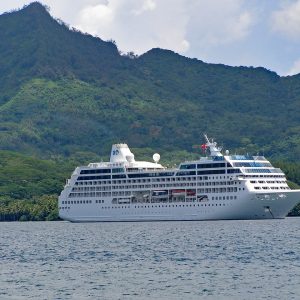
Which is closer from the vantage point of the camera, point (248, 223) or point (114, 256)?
point (114, 256)

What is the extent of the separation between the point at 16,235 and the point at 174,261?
76.0 m

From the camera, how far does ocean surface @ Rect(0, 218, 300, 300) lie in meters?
86.0

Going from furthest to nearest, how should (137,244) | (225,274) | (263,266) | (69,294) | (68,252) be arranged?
(137,244) → (68,252) → (263,266) → (225,274) → (69,294)

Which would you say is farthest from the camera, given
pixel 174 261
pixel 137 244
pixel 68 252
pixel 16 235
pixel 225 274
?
pixel 16 235

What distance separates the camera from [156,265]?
106 metres

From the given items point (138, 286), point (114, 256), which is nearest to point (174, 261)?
point (114, 256)

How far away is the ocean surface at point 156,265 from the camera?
8600 centimetres

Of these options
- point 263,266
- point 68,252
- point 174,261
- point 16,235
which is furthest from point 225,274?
point 16,235

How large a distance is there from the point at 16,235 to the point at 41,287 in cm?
9198

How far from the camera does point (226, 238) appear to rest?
472ft

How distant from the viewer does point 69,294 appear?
85312 millimetres

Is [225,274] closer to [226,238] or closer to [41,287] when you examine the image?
[41,287]

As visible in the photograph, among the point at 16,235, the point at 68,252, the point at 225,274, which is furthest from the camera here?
the point at 16,235

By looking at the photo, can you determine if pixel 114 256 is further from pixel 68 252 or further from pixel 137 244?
pixel 137 244
